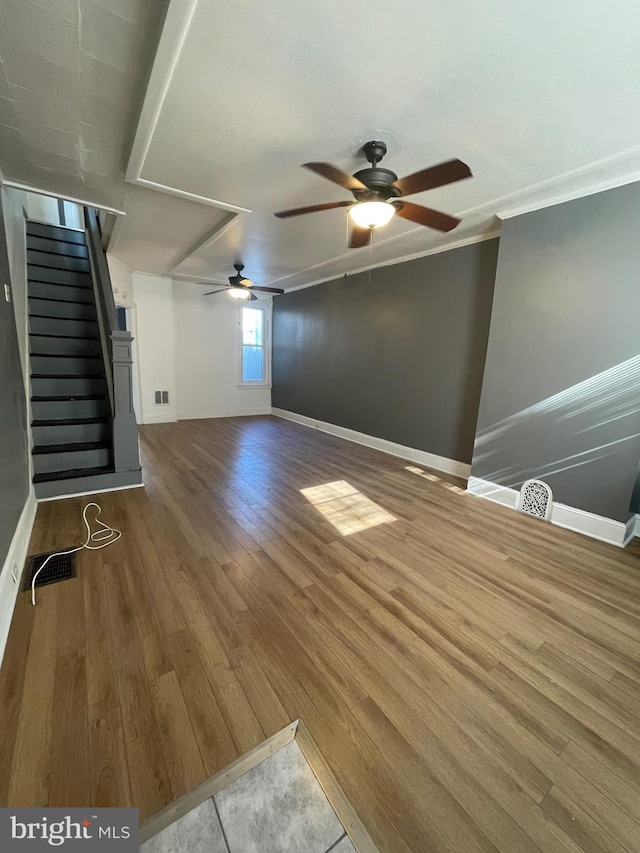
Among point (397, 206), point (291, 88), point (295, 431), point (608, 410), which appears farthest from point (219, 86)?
point (295, 431)

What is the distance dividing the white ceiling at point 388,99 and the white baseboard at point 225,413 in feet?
14.0

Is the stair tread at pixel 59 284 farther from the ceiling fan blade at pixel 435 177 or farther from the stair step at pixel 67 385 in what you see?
the ceiling fan blade at pixel 435 177

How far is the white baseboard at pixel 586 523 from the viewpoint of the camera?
267 cm

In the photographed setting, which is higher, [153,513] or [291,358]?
[291,358]

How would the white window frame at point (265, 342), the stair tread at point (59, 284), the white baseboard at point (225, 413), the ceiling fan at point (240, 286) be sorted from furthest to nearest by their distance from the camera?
the white window frame at point (265, 342)
the white baseboard at point (225, 413)
the ceiling fan at point (240, 286)
the stair tread at point (59, 284)

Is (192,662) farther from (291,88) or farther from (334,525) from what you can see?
(291,88)

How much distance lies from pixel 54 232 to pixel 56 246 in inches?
13.4

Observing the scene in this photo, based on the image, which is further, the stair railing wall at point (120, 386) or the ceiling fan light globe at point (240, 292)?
the ceiling fan light globe at point (240, 292)

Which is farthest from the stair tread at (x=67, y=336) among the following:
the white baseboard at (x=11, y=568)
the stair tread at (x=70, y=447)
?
the white baseboard at (x=11, y=568)

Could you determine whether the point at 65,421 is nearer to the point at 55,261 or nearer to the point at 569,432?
the point at 55,261

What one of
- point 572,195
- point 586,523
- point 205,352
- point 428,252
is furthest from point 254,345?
point 586,523

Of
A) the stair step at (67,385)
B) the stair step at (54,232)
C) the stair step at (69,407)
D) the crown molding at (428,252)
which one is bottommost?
the stair step at (69,407)

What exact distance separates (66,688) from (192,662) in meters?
0.48

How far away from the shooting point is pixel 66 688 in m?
1.36
